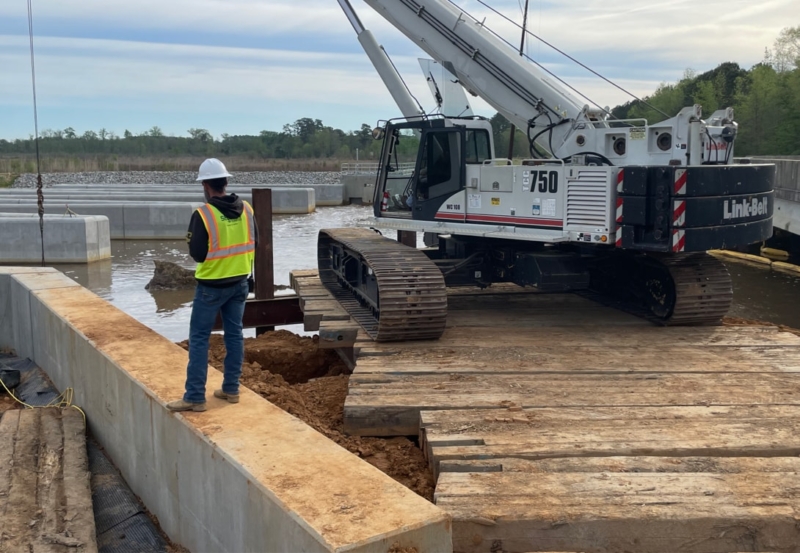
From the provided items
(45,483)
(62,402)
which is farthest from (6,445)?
(62,402)

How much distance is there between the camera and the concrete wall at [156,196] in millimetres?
28814

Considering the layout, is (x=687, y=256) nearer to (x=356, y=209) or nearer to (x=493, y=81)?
(x=493, y=81)

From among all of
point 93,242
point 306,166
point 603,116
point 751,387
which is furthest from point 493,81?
point 306,166

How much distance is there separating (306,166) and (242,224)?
198 ft

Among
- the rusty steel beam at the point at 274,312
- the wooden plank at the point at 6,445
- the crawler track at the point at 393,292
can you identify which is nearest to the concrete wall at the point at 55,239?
the rusty steel beam at the point at 274,312

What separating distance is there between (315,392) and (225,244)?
2376 millimetres

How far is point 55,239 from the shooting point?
19.1 m

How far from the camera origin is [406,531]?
329 cm

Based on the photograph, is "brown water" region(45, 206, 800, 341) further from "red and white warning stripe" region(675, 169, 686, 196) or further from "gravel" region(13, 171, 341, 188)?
"gravel" region(13, 171, 341, 188)

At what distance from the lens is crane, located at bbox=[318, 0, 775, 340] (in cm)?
745

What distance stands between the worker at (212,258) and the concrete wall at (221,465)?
0.79 ft

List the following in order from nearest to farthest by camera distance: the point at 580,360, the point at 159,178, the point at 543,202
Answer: the point at 580,360 → the point at 543,202 → the point at 159,178

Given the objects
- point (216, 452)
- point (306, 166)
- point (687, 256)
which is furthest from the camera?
point (306, 166)

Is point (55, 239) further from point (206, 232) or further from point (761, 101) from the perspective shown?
point (761, 101)
